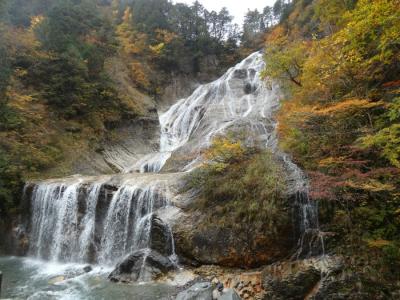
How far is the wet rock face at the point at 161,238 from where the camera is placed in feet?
33.4

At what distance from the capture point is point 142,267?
949cm

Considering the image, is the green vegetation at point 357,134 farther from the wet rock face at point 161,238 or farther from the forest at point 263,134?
the wet rock face at point 161,238

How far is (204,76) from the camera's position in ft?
120

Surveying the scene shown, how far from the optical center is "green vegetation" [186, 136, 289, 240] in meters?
9.03

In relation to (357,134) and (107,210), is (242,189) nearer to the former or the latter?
(357,134)

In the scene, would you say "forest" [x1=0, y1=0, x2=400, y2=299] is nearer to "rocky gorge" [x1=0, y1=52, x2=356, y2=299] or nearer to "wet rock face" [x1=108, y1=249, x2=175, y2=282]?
"rocky gorge" [x1=0, y1=52, x2=356, y2=299]

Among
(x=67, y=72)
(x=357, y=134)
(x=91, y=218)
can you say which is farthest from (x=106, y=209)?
(x=67, y=72)

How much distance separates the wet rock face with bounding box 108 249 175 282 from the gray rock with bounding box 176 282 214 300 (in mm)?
1653

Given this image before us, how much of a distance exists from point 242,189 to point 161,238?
3205 millimetres

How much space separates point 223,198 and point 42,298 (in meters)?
6.07

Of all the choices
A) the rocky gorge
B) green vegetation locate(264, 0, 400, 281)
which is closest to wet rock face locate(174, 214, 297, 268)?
the rocky gorge

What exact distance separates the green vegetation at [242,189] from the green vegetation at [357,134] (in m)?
1.05

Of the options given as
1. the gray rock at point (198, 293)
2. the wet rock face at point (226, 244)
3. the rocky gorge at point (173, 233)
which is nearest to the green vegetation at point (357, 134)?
the rocky gorge at point (173, 233)

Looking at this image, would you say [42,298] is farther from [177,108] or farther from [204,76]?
[204,76]
